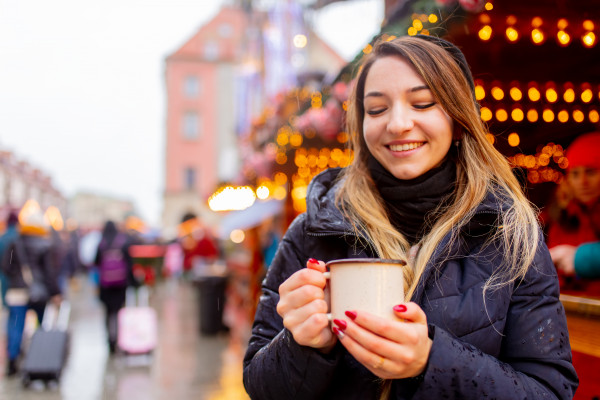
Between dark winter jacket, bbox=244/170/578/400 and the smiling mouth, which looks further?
the smiling mouth

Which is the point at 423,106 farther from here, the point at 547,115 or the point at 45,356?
the point at 45,356

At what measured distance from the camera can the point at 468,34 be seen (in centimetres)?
372

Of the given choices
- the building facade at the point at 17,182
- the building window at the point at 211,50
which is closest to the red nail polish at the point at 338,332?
the building facade at the point at 17,182

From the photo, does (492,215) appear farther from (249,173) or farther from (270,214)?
(249,173)

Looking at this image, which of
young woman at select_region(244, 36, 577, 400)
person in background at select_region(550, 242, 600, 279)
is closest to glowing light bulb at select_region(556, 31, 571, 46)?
person in background at select_region(550, 242, 600, 279)

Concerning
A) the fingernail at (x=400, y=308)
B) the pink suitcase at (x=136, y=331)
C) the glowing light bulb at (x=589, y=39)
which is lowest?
the pink suitcase at (x=136, y=331)

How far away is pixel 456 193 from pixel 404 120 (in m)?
0.27

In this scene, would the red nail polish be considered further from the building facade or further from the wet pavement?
the building facade

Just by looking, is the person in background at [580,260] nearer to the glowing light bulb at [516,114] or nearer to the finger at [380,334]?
the glowing light bulb at [516,114]

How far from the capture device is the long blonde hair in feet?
4.42

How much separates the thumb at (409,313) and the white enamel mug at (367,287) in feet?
0.08

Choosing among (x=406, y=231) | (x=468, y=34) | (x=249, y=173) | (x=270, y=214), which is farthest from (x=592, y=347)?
(x=249, y=173)

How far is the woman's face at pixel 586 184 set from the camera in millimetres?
3164

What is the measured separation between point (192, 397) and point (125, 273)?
2794mm
